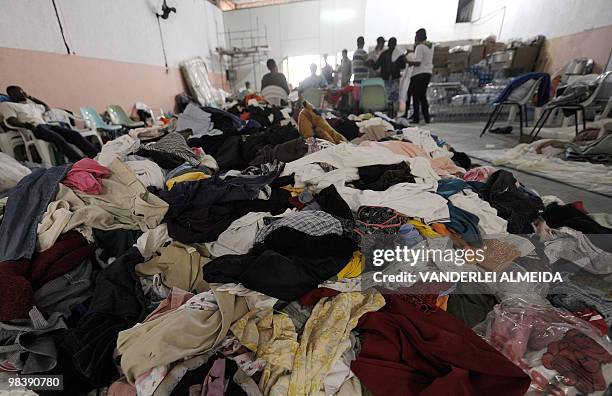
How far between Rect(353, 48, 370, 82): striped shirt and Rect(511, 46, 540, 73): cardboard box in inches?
121

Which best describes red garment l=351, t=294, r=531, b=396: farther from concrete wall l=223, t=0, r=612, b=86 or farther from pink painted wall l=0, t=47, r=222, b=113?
concrete wall l=223, t=0, r=612, b=86

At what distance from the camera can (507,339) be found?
0.91 m

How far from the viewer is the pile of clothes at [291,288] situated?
805 mm

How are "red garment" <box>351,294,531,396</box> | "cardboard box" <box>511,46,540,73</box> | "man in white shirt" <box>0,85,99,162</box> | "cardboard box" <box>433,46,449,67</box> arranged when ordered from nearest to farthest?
"red garment" <box>351,294,531,396</box>, "man in white shirt" <box>0,85,99,162</box>, "cardboard box" <box>511,46,540,73</box>, "cardboard box" <box>433,46,449,67</box>

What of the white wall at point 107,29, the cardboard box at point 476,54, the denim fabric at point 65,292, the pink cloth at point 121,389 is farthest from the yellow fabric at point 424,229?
the cardboard box at point 476,54

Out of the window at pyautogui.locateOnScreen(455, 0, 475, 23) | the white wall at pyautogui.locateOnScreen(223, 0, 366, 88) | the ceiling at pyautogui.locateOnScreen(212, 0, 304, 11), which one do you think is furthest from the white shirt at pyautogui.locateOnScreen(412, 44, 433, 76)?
the ceiling at pyautogui.locateOnScreen(212, 0, 304, 11)

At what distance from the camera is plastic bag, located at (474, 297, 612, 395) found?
77cm

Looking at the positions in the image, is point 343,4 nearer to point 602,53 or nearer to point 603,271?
point 602,53

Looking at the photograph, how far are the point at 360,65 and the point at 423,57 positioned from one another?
1.44 m

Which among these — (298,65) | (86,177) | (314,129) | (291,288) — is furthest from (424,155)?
(298,65)

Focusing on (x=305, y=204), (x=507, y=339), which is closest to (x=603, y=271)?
(x=507, y=339)

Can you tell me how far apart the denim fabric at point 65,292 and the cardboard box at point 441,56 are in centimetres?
774

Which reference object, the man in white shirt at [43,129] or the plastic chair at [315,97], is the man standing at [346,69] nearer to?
the plastic chair at [315,97]

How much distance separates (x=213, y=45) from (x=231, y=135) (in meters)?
8.24
